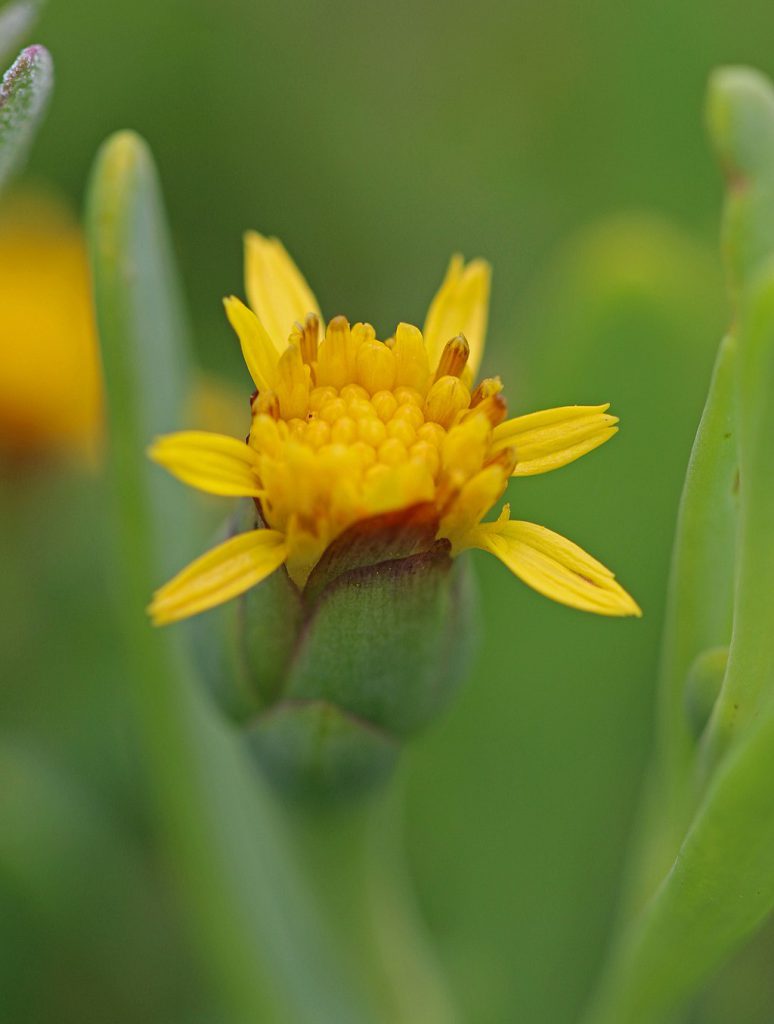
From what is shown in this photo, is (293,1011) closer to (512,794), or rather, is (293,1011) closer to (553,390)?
(512,794)

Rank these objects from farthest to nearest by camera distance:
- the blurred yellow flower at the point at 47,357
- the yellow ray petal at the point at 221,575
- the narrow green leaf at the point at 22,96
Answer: the blurred yellow flower at the point at 47,357
the narrow green leaf at the point at 22,96
the yellow ray petal at the point at 221,575

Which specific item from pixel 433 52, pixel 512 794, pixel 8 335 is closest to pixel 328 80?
pixel 433 52

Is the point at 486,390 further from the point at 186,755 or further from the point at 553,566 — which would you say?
the point at 186,755

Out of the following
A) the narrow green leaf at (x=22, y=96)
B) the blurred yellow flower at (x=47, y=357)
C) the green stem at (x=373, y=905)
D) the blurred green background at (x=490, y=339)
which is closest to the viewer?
the narrow green leaf at (x=22, y=96)

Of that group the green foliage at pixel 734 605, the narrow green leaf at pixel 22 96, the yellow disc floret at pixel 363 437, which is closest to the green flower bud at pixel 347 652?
the yellow disc floret at pixel 363 437

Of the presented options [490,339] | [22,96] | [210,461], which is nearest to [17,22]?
[22,96]

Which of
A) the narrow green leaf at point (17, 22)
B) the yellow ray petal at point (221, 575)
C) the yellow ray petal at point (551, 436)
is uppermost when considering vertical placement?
the narrow green leaf at point (17, 22)

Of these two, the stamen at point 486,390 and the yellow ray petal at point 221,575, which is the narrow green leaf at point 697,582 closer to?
the stamen at point 486,390
